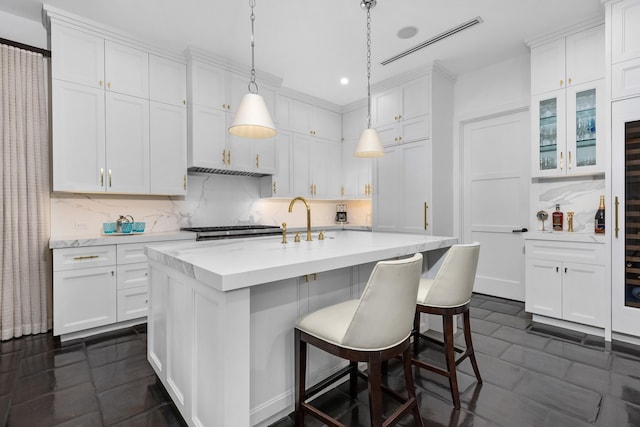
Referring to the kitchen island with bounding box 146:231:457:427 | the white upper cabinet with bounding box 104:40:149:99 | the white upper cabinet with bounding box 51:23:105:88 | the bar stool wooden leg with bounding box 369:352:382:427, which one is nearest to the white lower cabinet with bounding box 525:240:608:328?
the kitchen island with bounding box 146:231:457:427

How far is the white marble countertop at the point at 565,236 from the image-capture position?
2783mm

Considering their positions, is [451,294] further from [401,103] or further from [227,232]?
[401,103]

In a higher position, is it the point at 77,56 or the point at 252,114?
the point at 77,56

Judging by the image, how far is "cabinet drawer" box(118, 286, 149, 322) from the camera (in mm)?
2981

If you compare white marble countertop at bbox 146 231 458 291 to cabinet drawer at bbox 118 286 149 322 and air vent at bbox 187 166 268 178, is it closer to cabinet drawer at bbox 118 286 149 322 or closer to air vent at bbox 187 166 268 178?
cabinet drawer at bbox 118 286 149 322

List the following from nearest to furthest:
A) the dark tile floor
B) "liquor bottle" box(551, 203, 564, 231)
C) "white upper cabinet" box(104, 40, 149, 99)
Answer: the dark tile floor
"white upper cabinet" box(104, 40, 149, 99)
"liquor bottle" box(551, 203, 564, 231)

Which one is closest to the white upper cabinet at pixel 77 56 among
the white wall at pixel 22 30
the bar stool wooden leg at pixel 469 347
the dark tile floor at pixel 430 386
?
the white wall at pixel 22 30

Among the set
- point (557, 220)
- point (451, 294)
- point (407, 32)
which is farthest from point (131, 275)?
point (557, 220)

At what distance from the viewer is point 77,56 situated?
293cm

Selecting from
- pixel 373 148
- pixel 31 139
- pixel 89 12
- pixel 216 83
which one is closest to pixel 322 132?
pixel 216 83

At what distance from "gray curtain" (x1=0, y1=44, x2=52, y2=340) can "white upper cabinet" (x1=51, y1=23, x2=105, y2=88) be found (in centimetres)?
28

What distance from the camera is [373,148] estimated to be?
265cm

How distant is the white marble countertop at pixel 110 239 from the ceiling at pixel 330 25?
6.76 feet

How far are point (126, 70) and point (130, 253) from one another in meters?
1.88
